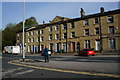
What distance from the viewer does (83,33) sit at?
36094 mm

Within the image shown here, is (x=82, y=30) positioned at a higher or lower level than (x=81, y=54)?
higher

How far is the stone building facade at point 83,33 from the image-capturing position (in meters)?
31.2

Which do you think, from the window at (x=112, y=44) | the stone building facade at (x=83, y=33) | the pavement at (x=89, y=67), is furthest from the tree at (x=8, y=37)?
the pavement at (x=89, y=67)

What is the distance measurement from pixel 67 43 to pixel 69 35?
2.32 m

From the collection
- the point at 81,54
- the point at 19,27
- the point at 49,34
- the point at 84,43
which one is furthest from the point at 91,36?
the point at 19,27

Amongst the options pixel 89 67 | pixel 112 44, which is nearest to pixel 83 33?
pixel 112 44

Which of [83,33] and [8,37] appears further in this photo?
[8,37]

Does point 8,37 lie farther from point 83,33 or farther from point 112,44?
point 112,44

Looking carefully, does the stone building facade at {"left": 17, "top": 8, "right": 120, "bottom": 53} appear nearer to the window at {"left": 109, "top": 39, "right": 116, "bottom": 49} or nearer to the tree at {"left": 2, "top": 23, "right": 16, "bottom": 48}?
the window at {"left": 109, "top": 39, "right": 116, "bottom": 49}

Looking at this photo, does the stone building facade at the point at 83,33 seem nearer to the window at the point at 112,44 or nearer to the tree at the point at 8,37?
the window at the point at 112,44

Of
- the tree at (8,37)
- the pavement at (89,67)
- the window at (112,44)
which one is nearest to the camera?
the pavement at (89,67)

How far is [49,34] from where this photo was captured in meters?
45.1

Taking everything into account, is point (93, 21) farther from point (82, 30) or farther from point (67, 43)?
point (67, 43)

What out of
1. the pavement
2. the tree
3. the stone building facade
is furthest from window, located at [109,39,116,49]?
the tree
